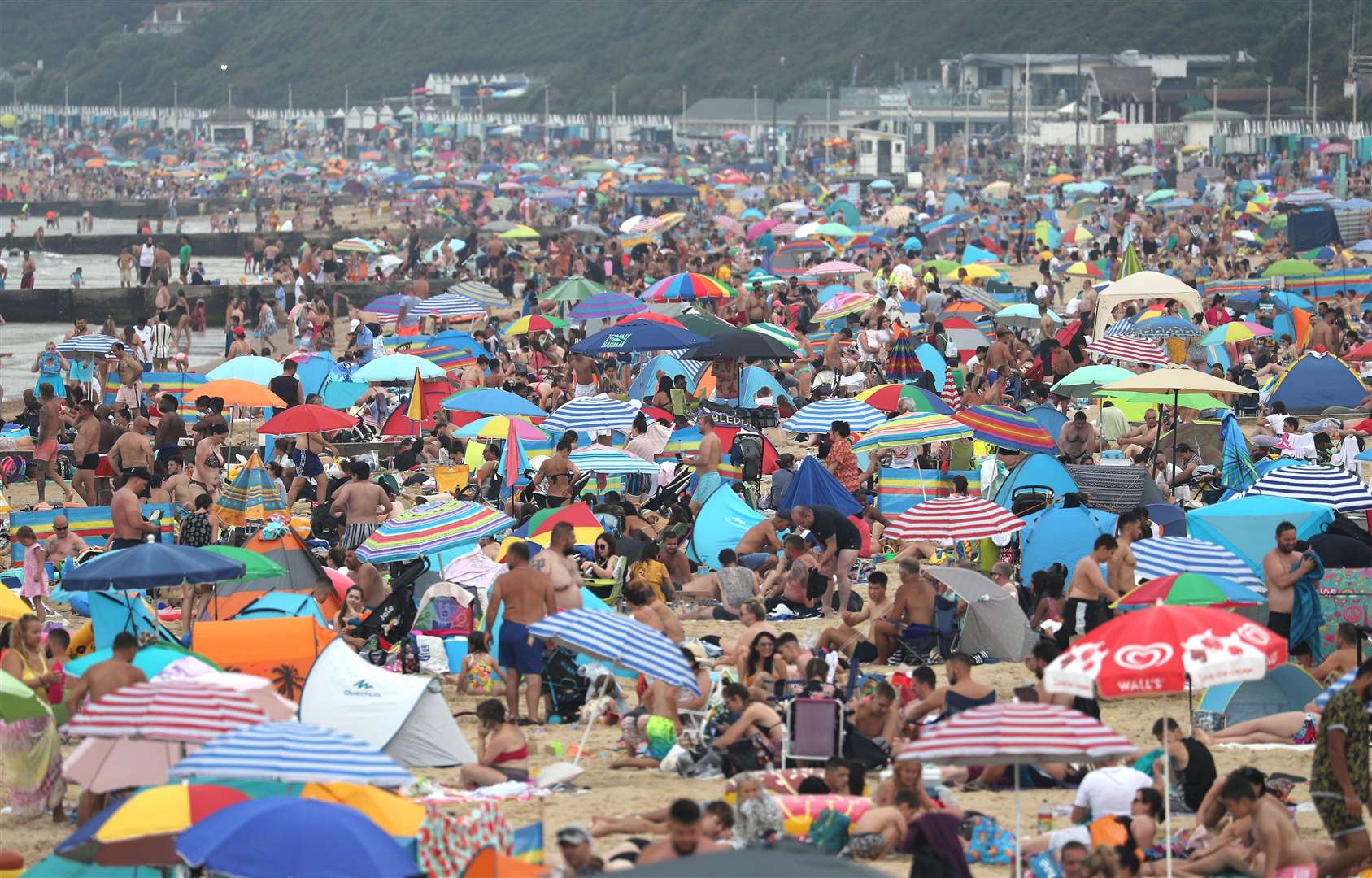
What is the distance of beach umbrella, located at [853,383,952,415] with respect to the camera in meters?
14.7

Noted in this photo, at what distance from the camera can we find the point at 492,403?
1527 centimetres

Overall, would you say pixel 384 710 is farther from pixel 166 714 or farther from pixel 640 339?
pixel 640 339

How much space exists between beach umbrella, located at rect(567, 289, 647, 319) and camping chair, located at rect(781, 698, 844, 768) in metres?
12.2

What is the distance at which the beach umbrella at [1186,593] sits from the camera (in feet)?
28.8

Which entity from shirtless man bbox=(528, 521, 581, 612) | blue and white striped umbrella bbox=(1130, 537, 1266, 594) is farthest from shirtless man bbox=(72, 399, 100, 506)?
blue and white striped umbrella bbox=(1130, 537, 1266, 594)

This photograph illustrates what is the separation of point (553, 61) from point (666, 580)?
330 feet

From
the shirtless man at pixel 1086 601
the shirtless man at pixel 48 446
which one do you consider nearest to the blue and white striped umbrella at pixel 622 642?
the shirtless man at pixel 1086 601

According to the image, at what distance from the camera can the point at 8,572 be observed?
479 inches

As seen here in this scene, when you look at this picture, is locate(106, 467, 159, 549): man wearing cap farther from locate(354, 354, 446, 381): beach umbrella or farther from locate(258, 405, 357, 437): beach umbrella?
locate(354, 354, 446, 381): beach umbrella

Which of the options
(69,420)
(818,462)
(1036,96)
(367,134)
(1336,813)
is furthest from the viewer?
(367,134)

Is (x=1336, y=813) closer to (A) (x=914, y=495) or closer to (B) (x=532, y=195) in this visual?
(A) (x=914, y=495)

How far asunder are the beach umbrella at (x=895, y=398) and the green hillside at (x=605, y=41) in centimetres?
5876

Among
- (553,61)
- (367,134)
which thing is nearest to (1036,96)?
(367,134)

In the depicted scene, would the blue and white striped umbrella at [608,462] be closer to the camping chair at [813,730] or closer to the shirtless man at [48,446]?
the shirtless man at [48,446]
